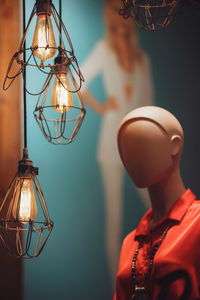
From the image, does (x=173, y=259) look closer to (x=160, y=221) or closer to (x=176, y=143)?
(x=160, y=221)

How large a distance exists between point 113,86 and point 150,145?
47.1 inches

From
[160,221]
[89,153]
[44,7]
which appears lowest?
[160,221]

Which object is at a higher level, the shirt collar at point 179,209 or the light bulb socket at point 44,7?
the light bulb socket at point 44,7

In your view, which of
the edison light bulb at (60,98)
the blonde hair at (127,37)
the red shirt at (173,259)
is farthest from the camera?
the blonde hair at (127,37)

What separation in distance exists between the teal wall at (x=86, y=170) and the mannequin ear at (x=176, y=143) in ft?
3.43

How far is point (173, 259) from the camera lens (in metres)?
1.72

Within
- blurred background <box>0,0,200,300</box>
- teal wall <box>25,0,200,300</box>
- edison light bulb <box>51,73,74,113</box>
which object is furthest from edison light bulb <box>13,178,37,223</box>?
teal wall <box>25,0,200,300</box>

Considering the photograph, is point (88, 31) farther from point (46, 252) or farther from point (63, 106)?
point (46, 252)

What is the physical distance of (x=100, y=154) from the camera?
286cm

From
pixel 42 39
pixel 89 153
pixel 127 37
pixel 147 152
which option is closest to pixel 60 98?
pixel 42 39

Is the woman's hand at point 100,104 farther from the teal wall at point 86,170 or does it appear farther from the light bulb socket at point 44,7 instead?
the light bulb socket at point 44,7

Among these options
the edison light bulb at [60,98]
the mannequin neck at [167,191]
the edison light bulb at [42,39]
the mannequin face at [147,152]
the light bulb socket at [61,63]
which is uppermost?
the edison light bulb at [42,39]

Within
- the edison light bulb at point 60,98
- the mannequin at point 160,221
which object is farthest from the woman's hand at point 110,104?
the mannequin at point 160,221

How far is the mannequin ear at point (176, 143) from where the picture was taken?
1.84 meters
